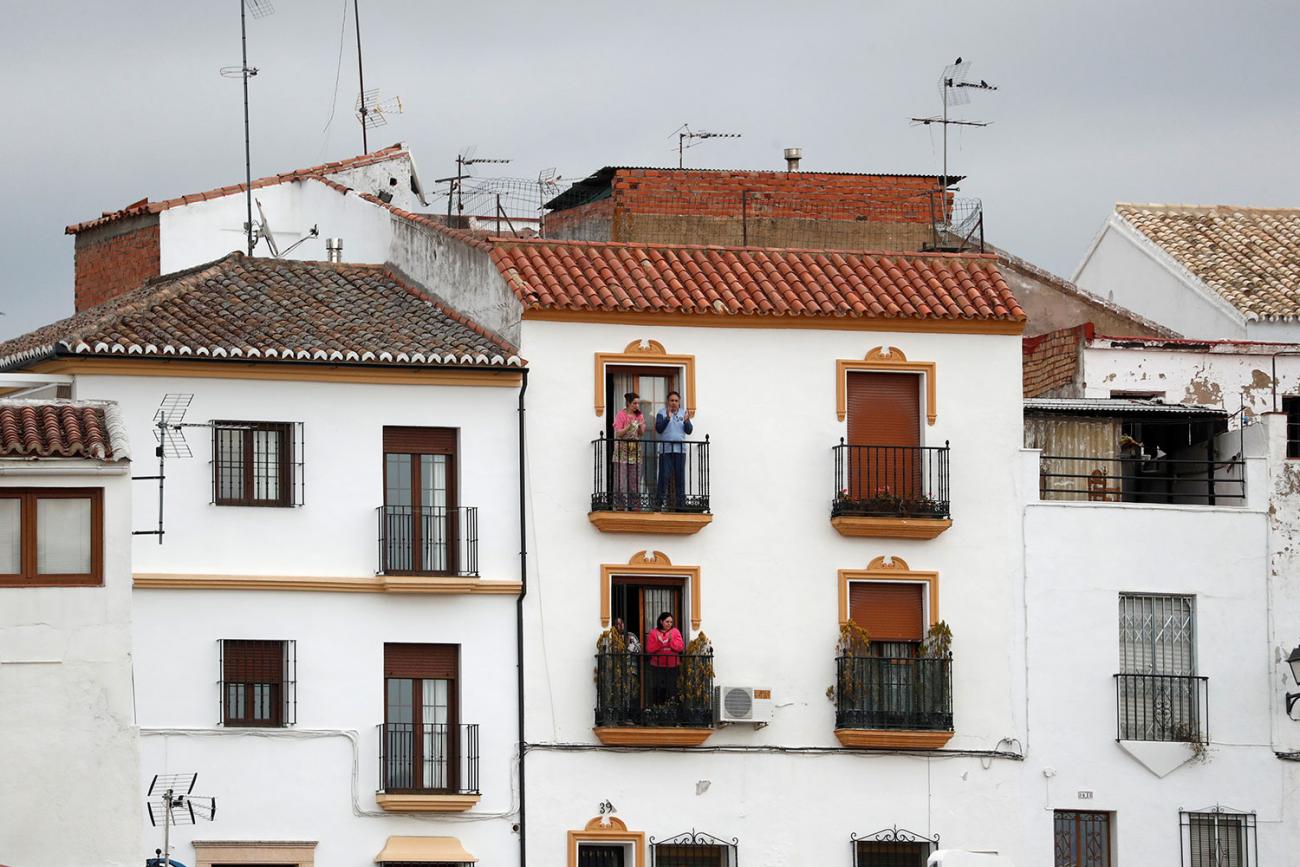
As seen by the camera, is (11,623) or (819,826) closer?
(11,623)

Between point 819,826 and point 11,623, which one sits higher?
point 11,623

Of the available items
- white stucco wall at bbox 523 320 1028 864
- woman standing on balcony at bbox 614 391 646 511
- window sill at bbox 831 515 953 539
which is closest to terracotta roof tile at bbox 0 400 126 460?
white stucco wall at bbox 523 320 1028 864

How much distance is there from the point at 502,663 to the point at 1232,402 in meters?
11.6

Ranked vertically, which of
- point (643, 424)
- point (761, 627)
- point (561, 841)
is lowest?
Answer: point (561, 841)

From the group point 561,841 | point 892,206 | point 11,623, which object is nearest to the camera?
point 11,623

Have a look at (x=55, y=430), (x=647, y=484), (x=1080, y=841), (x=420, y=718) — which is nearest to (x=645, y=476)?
(x=647, y=484)

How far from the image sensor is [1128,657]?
39.3m

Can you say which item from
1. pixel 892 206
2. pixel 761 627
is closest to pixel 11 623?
pixel 761 627

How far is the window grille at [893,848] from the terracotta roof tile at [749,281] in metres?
6.50

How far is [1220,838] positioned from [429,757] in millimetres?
10161

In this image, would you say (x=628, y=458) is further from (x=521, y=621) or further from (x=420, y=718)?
(x=420, y=718)

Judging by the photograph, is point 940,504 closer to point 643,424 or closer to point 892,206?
point 643,424

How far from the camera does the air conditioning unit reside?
124ft

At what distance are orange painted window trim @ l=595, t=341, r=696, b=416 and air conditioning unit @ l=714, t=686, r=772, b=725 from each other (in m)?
3.54
